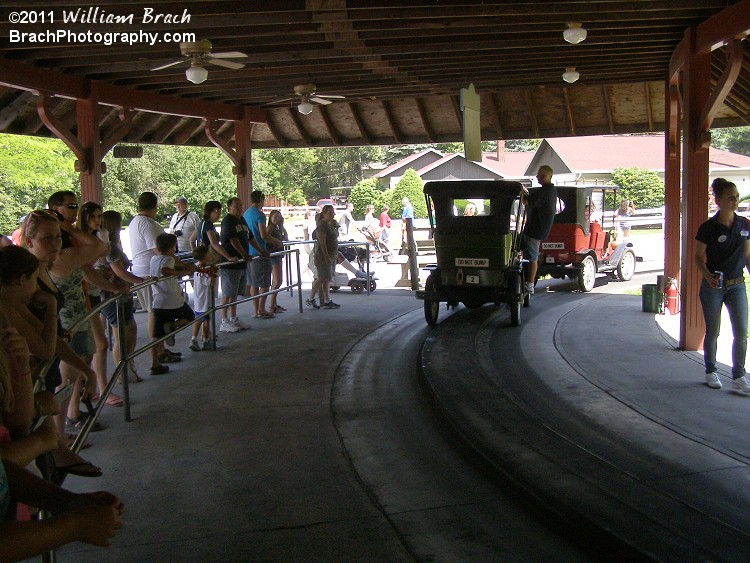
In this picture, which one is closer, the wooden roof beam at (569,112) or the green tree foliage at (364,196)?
the wooden roof beam at (569,112)

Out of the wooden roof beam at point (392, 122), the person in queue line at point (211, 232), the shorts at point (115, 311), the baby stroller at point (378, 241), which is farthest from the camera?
the baby stroller at point (378, 241)

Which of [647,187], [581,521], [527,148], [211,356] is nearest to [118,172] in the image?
[647,187]

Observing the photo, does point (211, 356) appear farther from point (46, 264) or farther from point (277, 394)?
point (46, 264)

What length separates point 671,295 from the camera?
12328 millimetres

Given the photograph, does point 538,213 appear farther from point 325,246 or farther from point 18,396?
point 18,396

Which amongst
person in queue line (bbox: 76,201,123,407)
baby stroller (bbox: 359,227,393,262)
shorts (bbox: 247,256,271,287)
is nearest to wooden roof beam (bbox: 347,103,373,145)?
shorts (bbox: 247,256,271,287)

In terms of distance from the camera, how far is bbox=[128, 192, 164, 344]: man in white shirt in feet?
28.6

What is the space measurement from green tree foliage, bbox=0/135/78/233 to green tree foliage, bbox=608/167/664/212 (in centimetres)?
2960

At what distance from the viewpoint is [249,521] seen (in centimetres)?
471

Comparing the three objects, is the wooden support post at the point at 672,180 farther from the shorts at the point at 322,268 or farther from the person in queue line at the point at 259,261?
the person in queue line at the point at 259,261

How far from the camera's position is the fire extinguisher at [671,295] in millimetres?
12250

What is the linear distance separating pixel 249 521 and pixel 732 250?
541 cm

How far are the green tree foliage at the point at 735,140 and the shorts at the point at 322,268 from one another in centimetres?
6188

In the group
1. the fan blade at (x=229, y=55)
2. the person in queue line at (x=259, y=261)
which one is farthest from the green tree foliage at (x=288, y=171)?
the fan blade at (x=229, y=55)
